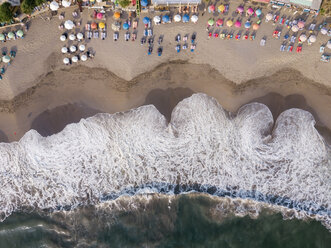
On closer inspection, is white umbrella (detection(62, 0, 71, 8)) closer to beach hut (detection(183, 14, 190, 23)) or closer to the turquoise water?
beach hut (detection(183, 14, 190, 23))

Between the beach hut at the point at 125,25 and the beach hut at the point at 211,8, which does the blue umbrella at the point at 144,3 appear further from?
the beach hut at the point at 211,8

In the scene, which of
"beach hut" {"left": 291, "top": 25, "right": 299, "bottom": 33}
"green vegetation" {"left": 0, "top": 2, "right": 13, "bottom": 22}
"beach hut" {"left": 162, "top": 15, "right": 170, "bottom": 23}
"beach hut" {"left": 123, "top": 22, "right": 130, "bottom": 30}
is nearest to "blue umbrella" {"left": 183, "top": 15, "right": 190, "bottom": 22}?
"beach hut" {"left": 162, "top": 15, "right": 170, "bottom": 23}

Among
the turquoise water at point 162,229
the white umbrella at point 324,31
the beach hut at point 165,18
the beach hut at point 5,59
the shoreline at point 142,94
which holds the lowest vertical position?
the turquoise water at point 162,229

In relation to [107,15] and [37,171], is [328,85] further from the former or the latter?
[37,171]

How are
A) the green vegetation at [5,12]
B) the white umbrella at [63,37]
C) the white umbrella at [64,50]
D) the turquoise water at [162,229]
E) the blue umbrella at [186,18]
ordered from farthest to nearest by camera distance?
the turquoise water at [162,229], the white umbrella at [64,50], the white umbrella at [63,37], the blue umbrella at [186,18], the green vegetation at [5,12]

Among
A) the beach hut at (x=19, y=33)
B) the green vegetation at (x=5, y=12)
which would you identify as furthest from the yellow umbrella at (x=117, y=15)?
the green vegetation at (x=5, y=12)

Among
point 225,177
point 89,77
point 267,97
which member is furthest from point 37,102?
point 267,97

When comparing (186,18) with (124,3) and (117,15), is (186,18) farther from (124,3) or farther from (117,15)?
(117,15)
